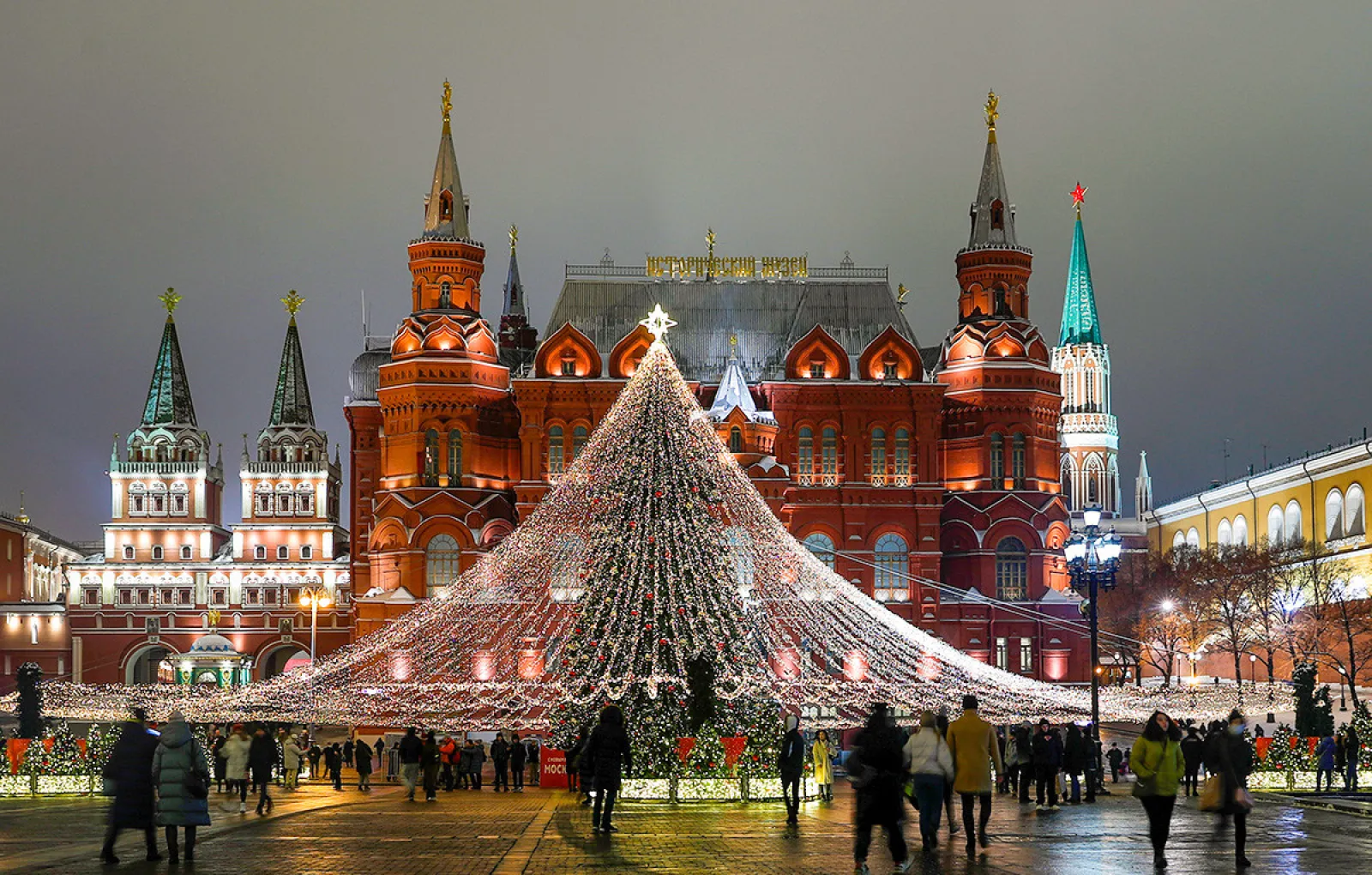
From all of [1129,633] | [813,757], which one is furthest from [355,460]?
[813,757]

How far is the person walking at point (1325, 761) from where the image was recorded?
30.1 meters

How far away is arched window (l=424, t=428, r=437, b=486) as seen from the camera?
75.5 m

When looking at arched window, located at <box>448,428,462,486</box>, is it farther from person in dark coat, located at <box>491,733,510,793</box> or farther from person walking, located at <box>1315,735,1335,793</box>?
person walking, located at <box>1315,735,1335,793</box>

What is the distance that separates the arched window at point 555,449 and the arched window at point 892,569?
13.8 meters

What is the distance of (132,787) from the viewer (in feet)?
59.1

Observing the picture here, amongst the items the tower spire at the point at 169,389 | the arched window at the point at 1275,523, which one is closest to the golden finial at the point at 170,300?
the tower spire at the point at 169,389

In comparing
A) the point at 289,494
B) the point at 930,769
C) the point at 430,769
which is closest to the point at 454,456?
the point at 289,494

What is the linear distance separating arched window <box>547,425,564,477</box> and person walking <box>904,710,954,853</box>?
57.9m

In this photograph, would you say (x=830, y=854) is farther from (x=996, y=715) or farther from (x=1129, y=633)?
(x=1129, y=633)

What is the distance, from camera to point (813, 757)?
30.9 m

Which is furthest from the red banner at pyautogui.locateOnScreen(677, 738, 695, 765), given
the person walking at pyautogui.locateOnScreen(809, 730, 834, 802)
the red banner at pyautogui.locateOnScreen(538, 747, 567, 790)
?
the red banner at pyautogui.locateOnScreen(538, 747, 567, 790)

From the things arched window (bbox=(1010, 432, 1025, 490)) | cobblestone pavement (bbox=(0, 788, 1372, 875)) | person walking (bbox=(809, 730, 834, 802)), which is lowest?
Answer: cobblestone pavement (bbox=(0, 788, 1372, 875))

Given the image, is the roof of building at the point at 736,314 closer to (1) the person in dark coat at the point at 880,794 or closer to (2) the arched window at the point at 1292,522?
(2) the arched window at the point at 1292,522

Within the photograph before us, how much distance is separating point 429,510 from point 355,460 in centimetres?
1047
